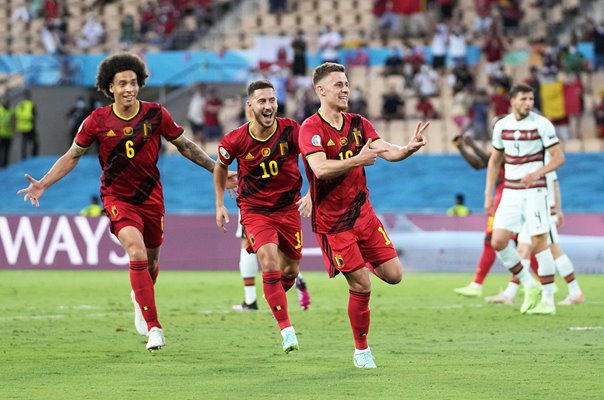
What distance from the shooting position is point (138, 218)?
40.4 feet

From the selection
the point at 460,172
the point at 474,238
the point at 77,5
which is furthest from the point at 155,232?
the point at 77,5

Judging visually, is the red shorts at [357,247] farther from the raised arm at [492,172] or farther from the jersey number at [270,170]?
the raised arm at [492,172]


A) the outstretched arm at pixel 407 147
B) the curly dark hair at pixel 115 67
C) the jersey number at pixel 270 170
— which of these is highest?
the curly dark hair at pixel 115 67

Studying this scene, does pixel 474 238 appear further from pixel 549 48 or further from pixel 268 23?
pixel 268 23

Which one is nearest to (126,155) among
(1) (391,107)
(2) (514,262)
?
(2) (514,262)

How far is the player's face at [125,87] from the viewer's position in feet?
39.9

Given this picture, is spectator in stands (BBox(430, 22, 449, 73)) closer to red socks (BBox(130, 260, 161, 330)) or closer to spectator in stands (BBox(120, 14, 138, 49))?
spectator in stands (BBox(120, 14, 138, 49))

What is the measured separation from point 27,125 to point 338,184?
27.9m

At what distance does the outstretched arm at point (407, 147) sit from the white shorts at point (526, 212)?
556cm

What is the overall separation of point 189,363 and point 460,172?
22.7 meters

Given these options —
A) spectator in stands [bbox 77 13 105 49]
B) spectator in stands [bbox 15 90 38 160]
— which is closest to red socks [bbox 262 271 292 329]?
spectator in stands [bbox 15 90 38 160]

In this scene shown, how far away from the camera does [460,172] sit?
33250 mm

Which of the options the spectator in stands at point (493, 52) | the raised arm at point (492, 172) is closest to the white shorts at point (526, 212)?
the raised arm at point (492, 172)

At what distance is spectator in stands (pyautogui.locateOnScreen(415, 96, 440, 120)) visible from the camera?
1384 inches
